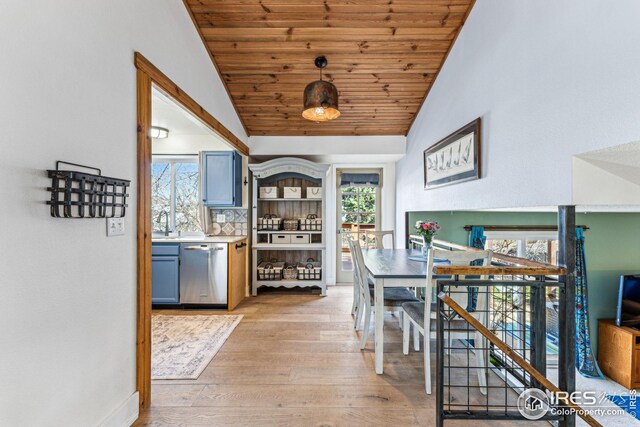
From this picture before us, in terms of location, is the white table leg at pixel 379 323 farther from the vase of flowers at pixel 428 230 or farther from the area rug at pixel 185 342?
the area rug at pixel 185 342

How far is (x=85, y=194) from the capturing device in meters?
1.36

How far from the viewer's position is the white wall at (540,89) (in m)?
1.29

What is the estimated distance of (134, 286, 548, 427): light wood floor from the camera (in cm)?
182

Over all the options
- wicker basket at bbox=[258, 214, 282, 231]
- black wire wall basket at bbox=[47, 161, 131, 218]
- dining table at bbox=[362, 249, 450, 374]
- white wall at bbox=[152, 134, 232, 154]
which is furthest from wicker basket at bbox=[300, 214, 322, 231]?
black wire wall basket at bbox=[47, 161, 131, 218]

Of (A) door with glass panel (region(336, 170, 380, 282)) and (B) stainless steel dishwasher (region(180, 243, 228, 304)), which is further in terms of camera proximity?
(A) door with glass panel (region(336, 170, 380, 282))

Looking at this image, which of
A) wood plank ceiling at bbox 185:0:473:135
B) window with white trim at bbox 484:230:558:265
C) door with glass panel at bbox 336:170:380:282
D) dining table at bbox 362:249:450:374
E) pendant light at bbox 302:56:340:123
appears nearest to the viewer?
dining table at bbox 362:249:450:374

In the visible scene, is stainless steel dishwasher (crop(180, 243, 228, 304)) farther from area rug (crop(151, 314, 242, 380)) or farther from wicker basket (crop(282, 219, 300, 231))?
wicker basket (crop(282, 219, 300, 231))

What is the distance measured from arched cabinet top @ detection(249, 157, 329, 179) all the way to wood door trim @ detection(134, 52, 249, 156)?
0.67 m

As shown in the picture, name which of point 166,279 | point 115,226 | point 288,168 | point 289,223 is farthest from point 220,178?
point 115,226

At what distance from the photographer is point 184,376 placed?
7.45 feet

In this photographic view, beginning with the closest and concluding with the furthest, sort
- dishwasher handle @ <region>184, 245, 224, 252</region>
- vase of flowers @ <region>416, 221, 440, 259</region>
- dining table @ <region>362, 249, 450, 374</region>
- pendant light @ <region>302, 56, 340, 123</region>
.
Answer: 1. dining table @ <region>362, 249, 450, 374</region>
2. pendant light @ <region>302, 56, 340, 123</region>
3. vase of flowers @ <region>416, 221, 440, 259</region>
4. dishwasher handle @ <region>184, 245, 224, 252</region>

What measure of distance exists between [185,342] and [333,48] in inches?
129

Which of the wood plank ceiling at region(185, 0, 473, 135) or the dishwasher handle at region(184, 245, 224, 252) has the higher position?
the wood plank ceiling at region(185, 0, 473, 135)

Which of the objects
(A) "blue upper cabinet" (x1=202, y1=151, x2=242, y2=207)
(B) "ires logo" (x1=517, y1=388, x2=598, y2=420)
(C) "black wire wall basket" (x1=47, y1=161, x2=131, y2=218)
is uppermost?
(A) "blue upper cabinet" (x1=202, y1=151, x2=242, y2=207)
